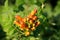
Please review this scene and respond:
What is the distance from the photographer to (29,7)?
170 inches

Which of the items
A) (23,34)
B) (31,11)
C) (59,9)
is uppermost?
(59,9)

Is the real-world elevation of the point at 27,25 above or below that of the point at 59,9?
below

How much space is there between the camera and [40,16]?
4176 millimetres

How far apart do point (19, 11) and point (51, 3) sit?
82.3 inches

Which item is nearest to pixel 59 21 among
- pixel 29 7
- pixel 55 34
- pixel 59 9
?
pixel 59 9

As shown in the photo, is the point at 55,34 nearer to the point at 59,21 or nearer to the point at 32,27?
the point at 59,21

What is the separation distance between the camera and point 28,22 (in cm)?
397

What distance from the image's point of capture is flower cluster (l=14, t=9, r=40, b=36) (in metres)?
3.95

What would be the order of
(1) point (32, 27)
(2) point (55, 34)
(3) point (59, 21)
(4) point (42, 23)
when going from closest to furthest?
(1) point (32, 27)
(4) point (42, 23)
(2) point (55, 34)
(3) point (59, 21)

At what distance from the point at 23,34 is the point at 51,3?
2292 millimetres

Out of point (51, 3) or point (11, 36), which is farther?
point (51, 3)

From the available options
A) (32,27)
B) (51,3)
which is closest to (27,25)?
(32,27)

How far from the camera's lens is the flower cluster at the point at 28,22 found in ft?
13.0

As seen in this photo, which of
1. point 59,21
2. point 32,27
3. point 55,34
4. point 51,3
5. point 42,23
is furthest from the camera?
point 51,3
